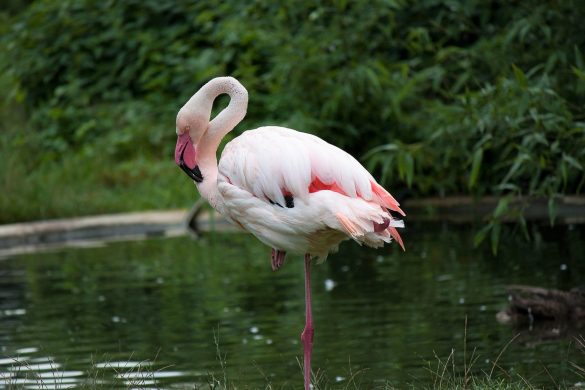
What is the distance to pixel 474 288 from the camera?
8.66 m

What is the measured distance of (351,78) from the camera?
1260 cm

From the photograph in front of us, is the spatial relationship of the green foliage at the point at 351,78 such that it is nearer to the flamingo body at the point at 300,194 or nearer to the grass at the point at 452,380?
the grass at the point at 452,380

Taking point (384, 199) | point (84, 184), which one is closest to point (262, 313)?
point (384, 199)

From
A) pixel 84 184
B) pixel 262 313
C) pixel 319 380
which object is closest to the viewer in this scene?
pixel 319 380

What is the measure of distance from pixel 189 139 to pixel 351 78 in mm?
7286

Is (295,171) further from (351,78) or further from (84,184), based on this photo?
(84,184)

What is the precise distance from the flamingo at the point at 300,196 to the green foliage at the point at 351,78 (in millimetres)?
2182

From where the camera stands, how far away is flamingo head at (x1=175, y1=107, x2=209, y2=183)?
17.8ft

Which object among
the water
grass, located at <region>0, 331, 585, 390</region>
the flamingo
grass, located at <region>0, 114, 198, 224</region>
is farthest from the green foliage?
the flamingo

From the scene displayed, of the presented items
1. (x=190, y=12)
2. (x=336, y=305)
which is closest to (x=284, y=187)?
(x=336, y=305)

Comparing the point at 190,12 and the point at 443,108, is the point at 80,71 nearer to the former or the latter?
the point at 190,12

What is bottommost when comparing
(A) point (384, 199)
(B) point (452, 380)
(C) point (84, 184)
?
(C) point (84, 184)

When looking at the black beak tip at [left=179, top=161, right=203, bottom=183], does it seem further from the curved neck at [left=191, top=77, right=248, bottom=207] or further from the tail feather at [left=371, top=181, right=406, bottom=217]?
the tail feather at [left=371, top=181, right=406, bottom=217]

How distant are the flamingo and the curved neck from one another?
3.8 inches
